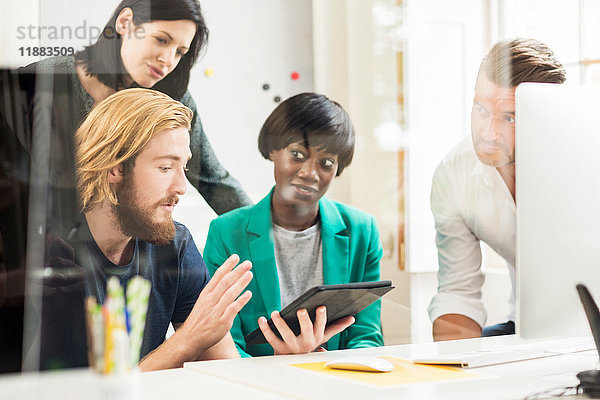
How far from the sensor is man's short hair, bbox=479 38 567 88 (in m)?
2.55

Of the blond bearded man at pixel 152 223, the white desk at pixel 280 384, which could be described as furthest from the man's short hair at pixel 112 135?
the white desk at pixel 280 384

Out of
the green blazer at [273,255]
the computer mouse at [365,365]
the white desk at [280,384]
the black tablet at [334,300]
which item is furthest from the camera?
the green blazer at [273,255]

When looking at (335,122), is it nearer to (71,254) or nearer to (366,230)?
(366,230)

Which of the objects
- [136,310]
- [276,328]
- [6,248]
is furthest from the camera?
[6,248]

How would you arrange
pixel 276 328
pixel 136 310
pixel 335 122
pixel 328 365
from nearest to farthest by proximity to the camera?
pixel 136 310 < pixel 328 365 < pixel 276 328 < pixel 335 122

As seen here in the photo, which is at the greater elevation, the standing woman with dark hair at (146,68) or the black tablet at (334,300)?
the standing woman with dark hair at (146,68)

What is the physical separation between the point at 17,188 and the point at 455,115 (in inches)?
57.9

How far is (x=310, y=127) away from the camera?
2215 mm

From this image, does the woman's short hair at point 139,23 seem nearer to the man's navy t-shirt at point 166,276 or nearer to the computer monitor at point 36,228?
the computer monitor at point 36,228

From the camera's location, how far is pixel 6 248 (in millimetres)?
1926

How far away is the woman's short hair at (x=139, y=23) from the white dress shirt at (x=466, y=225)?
955 millimetres

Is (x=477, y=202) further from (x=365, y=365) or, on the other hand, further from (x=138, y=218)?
(x=365, y=365)

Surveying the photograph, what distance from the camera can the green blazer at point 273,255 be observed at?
214 cm

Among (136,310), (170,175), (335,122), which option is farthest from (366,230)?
(136,310)
